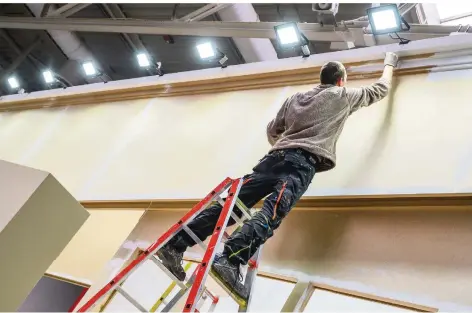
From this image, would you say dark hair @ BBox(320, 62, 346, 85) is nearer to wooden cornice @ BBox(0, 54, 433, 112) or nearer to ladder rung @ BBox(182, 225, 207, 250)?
wooden cornice @ BBox(0, 54, 433, 112)

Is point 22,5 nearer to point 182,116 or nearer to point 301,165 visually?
point 182,116

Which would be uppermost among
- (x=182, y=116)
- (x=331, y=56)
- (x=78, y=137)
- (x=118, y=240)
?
(x=331, y=56)

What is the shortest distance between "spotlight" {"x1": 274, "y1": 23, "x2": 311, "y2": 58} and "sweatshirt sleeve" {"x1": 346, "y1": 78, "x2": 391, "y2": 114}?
111 cm

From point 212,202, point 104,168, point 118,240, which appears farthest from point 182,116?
point 212,202

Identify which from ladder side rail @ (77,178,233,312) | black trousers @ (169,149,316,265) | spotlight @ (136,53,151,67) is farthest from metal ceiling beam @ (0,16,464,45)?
ladder side rail @ (77,178,233,312)

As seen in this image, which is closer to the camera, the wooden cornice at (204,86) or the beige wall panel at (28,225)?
the beige wall panel at (28,225)

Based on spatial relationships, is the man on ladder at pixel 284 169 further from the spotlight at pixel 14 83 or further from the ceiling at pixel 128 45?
the spotlight at pixel 14 83

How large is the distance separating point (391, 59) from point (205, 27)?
8.69 feet

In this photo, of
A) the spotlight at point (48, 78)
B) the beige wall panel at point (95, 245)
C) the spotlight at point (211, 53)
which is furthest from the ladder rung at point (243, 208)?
the spotlight at point (48, 78)

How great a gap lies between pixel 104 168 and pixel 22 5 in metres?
5.01

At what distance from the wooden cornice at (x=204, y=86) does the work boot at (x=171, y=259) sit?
2.02 meters

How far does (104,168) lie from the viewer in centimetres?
421

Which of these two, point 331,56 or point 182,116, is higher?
point 331,56

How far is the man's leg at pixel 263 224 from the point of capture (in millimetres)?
1955
